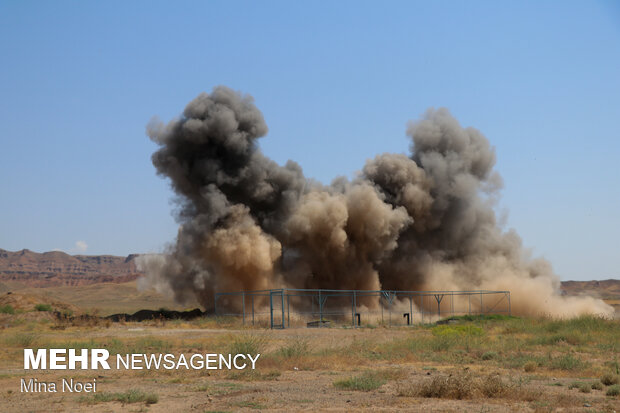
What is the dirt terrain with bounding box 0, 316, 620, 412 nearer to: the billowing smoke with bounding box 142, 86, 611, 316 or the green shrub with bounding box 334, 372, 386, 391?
the green shrub with bounding box 334, 372, 386, 391

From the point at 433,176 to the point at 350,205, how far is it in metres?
9.76

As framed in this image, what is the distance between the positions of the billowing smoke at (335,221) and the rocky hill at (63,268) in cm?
10185

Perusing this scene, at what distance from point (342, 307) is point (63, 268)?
139 meters

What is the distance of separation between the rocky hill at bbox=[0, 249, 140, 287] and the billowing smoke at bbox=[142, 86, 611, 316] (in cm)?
10185

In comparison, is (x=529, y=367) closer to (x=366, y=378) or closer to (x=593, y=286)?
(x=366, y=378)

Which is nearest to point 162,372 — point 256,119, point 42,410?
point 42,410

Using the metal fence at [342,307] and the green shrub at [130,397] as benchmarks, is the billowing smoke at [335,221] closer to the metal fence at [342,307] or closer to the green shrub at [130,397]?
the metal fence at [342,307]

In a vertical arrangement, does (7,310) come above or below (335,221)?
below

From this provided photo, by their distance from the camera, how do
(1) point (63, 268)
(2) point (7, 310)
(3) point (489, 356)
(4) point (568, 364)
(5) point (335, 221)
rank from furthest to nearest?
(1) point (63, 268) → (5) point (335, 221) → (2) point (7, 310) → (3) point (489, 356) → (4) point (568, 364)

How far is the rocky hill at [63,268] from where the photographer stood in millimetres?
149500

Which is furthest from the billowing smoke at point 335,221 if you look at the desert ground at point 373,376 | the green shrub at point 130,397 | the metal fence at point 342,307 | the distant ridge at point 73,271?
the distant ridge at point 73,271

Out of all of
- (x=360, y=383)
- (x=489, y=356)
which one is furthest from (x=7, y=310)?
(x=360, y=383)

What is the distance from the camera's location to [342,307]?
55000 mm

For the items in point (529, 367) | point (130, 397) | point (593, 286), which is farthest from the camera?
point (593, 286)
